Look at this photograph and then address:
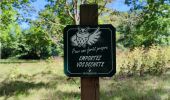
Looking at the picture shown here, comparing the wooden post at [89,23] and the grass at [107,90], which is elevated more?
the wooden post at [89,23]

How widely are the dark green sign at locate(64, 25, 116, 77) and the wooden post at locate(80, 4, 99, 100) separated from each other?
7cm

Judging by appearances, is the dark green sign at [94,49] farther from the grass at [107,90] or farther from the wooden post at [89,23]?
the grass at [107,90]

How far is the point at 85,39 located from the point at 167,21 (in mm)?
12425

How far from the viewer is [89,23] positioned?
424cm

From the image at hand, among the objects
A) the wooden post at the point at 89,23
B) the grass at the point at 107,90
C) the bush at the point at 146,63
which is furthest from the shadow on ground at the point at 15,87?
the wooden post at the point at 89,23

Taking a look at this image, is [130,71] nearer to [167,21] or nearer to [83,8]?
[167,21]

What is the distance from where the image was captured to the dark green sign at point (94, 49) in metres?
4.20

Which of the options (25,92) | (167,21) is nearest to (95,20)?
(25,92)

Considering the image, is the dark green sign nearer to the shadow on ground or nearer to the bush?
the shadow on ground

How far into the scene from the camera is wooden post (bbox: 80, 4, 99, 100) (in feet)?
13.9

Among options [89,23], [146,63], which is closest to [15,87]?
[146,63]

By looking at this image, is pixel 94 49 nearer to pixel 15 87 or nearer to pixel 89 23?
pixel 89 23

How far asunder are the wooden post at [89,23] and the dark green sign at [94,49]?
0.07 metres

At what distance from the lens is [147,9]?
12.3 meters
